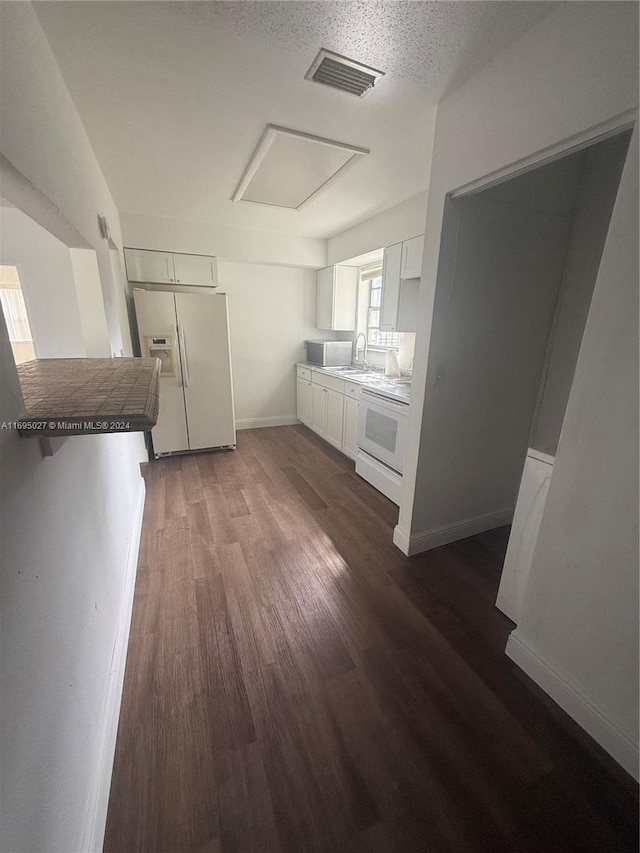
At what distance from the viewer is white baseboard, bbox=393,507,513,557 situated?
2219 mm

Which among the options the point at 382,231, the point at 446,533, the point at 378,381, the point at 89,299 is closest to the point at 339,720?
the point at 446,533

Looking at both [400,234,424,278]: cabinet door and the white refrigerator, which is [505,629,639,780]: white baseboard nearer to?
[400,234,424,278]: cabinet door

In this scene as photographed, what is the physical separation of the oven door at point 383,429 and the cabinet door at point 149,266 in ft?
8.37

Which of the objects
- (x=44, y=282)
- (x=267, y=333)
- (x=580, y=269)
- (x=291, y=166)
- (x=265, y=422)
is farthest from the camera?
(x=265, y=422)

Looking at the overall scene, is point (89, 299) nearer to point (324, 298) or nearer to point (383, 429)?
point (383, 429)

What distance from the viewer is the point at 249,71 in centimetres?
149

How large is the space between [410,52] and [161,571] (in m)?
2.86

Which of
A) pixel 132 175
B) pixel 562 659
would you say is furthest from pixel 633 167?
pixel 132 175

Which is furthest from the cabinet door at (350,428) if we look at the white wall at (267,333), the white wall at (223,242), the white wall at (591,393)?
the white wall at (591,393)

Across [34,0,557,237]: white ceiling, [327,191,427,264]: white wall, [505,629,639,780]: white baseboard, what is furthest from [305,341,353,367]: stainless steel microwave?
[505,629,639,780]: white baseboard

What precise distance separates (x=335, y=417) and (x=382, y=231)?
6.51 feet

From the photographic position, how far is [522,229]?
75.5 inches

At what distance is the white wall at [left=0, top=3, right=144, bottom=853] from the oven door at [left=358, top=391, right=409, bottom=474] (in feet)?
6.46

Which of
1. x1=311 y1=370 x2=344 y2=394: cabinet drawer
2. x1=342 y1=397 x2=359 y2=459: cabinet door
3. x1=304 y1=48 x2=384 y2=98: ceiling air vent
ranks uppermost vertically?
x1=304 y1=48 x2=384 y2=98: ceiling air vent
